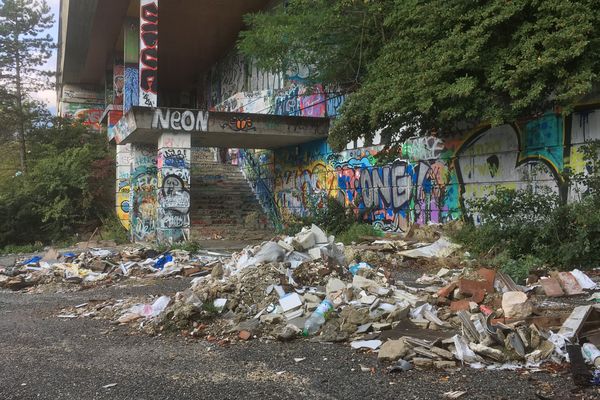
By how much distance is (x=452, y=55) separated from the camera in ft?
33.4

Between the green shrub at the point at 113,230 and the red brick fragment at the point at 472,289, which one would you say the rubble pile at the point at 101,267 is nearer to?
the green shrub at the point at 113,230

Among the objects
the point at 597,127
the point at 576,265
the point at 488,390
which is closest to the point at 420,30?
the point at 597,127

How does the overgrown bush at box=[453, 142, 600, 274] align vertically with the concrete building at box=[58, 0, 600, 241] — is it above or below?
below

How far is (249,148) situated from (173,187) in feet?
18.3

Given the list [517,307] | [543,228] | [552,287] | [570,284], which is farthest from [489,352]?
[543,228]

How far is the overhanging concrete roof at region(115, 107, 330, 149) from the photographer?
15.3 metres

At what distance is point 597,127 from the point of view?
9.70 metres

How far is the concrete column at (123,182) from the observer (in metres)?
20.1

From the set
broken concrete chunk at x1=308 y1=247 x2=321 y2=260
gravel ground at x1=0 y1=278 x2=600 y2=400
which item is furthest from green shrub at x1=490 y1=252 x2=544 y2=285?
gravel ground at x1=0 y1=278 x2=600 y2=400

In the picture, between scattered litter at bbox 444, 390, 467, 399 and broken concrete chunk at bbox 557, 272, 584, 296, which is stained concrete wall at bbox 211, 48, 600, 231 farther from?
scattered litter at bbox 444, 390, 467, 399

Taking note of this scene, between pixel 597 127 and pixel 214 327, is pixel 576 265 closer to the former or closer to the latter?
pixel 597 127

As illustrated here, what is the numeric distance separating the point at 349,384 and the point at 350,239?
957 centimetres

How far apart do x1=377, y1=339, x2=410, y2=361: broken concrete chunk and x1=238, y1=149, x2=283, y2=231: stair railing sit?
14.8 meters

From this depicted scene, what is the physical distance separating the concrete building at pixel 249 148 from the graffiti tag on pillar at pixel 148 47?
4 centimetres
